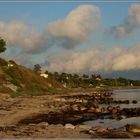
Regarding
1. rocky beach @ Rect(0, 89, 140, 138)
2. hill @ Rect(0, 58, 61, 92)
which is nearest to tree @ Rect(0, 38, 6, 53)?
hill @ Rect(0, 58, 61, 92)

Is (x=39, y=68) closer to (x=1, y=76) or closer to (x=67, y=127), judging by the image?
(x=1, y=76)

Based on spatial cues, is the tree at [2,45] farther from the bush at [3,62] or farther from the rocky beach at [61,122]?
the rocky beach at [61,122]

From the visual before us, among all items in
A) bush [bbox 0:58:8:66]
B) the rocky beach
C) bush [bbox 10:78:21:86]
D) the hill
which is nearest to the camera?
the rocky beach

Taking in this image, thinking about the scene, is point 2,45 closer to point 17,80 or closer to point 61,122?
point 17,80

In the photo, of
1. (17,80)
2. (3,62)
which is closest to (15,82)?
(17,80)

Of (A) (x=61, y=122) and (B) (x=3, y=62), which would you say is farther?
(B) (x=3, y=62)

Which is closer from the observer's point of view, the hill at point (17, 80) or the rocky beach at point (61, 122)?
the rocky beach at point (61, 122)

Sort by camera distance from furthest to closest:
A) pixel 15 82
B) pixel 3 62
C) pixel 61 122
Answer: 1. pixel 3 62
2. pixel 15 82
3. pixel 61 122

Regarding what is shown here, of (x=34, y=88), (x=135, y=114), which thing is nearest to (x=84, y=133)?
(x=135, y=114)

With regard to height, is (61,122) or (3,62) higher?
(3,62)

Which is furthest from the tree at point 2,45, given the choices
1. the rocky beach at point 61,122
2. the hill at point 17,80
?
the rocky beach at point 61,122

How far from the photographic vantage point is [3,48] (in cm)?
10688

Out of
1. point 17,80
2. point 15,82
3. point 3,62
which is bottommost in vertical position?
point 15,82

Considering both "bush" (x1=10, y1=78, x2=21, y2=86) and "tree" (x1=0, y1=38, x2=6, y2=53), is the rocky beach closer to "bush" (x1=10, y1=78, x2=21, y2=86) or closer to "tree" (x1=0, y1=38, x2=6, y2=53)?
"bush" (x1=10, y1=78, x2=21, y2=86)
